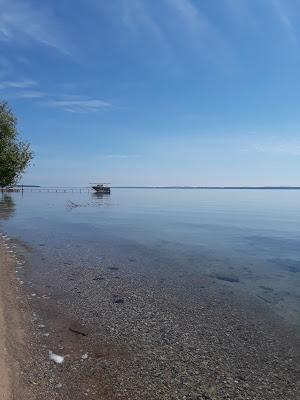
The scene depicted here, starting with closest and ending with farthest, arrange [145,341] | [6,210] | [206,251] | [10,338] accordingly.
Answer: [10,338] < [145,341] < [206,251] < [6,210]

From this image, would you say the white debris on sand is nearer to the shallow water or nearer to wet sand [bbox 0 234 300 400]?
wet sand [bbox 0 234 300 400]

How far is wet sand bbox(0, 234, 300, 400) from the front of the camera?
799 centimetres

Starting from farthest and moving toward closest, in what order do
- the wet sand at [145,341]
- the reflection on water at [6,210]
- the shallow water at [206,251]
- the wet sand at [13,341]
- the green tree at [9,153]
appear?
the reflection on water at [6,210], the green tree at [9,153], the shallow water at [206,251], the wet sand at [145,341], the wet sand at [13,341]

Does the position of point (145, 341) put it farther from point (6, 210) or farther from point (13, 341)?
point (6, 210)

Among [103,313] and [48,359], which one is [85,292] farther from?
[48,359]

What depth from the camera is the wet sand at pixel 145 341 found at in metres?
7.99

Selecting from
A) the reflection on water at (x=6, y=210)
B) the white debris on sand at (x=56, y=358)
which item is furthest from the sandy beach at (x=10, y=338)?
the reflection on water at (x=6, y=210)

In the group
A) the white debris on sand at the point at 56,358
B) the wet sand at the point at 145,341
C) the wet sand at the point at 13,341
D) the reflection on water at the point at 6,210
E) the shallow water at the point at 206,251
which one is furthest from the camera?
the reflection on water at the point at 6,210

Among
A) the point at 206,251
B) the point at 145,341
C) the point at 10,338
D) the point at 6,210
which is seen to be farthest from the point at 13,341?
the point at 6,210

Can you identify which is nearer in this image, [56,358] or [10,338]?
[56,358]

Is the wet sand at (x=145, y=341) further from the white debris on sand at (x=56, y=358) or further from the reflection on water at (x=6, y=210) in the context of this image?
the reflection on water at (x=6, y=210)

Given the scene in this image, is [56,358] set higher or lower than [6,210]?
higher

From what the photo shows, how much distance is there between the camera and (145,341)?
10383 millimetres

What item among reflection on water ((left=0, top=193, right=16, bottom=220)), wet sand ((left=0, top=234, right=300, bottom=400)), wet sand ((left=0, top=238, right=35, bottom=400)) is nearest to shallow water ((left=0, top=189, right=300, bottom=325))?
wet sand ((left=0, top=234, right=300, bottom=400))
